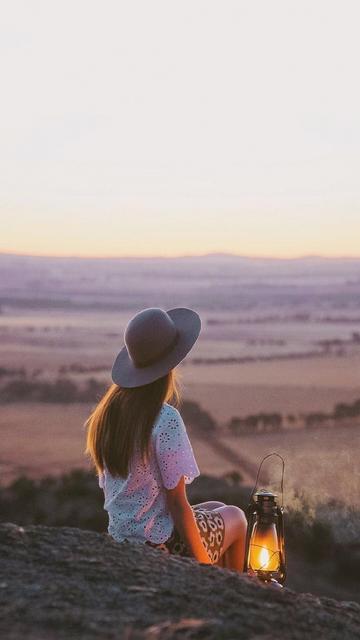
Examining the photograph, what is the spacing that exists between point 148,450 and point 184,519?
368mm

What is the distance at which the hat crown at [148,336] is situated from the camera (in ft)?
20.1

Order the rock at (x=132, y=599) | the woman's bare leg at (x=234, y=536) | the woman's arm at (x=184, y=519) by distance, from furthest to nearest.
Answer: the woman's bare leg at (x=234, y=536)
the woman's arm at (x=184, y=519)
the rock at (x=132, y=599)

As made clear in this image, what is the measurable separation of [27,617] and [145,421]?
1636 millimetres

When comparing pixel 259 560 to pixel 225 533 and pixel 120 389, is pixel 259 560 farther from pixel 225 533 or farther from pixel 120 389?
pixel 120 389

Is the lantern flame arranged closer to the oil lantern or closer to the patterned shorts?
the oil lantern

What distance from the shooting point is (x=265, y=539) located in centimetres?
649

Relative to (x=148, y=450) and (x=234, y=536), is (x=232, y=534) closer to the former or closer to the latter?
(x=234, y=536)

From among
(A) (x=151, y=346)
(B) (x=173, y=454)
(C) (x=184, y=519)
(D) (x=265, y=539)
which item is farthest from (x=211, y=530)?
(A) (x=151, y=346)

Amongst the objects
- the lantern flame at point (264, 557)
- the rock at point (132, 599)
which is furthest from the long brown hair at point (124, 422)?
the lantern flame at point (264, 557)

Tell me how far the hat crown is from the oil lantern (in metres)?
1.02

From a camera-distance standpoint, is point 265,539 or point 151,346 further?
point 265,539

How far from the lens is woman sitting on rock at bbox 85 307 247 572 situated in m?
5.79

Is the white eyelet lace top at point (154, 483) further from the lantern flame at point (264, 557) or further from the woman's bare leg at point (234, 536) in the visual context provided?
the lantern flame at point (264, 557)

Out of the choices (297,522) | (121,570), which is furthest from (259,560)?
(297,522)
